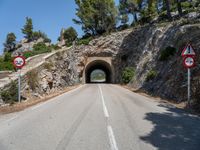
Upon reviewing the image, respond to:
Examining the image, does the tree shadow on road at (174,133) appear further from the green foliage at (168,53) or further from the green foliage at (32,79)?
the green foliage at (168,53)

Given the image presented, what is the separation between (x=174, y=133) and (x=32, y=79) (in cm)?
1527

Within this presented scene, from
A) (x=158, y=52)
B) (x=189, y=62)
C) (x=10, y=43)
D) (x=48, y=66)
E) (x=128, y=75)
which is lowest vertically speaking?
(x=128, y=75)

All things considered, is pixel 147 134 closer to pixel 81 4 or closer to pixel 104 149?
pixel 104 149

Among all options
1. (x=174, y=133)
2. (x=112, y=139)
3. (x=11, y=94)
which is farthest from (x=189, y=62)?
(x=11, y=94)

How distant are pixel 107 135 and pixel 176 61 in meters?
14.5


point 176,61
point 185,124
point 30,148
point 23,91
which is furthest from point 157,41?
point 30,148

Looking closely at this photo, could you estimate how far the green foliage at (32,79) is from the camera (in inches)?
741

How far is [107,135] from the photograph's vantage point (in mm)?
6199

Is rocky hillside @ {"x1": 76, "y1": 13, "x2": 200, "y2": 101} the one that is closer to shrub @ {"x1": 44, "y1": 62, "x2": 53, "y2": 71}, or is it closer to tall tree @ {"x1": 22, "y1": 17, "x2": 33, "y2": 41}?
shrub @ {"x1": 44, "y1": 62, "x2": 53, "y2": 71}

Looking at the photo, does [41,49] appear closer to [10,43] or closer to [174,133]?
[10,43]

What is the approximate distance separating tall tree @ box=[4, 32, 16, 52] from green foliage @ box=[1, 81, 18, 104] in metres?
72.9

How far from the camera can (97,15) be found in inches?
2109

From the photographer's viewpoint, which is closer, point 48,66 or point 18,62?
point 18,62

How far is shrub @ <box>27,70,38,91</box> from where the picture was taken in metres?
18.8
